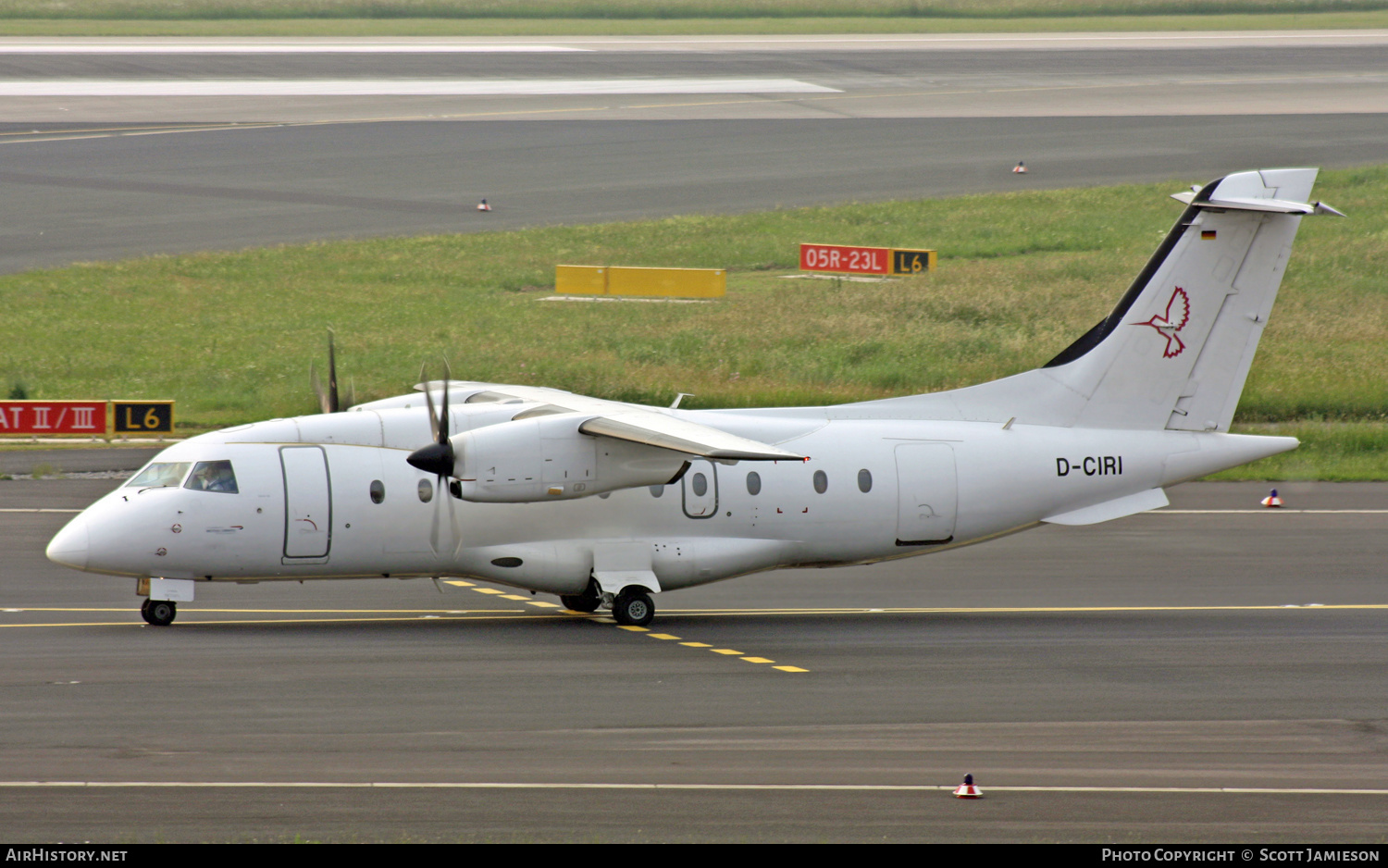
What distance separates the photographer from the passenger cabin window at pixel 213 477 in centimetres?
2005

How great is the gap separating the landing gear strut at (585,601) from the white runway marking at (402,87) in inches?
2154

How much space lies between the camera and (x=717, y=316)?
1807 inches

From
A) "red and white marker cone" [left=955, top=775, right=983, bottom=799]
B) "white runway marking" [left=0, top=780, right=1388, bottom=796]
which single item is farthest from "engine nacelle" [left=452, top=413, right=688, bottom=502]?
"red and white marker cone" [left=955, top=775, right=983, bottom=799]

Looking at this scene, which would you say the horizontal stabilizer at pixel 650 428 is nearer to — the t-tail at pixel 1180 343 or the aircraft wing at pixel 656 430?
the aircraft wing at pixel 656 430

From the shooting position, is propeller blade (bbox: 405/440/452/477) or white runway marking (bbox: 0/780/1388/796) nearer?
white runway marking (bbox: 0/780/1388/796)

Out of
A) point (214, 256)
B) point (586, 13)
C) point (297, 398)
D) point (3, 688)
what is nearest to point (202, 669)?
point (3, 688)

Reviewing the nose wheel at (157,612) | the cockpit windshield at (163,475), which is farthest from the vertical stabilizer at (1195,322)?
the nose wheel at (157,612)

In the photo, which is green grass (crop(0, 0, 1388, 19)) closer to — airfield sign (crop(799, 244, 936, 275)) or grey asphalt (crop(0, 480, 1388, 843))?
airfield sign (crop(799, 244, 936, 275))

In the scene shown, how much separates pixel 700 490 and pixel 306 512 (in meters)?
5.58

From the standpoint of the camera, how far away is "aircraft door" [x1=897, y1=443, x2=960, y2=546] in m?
21.9

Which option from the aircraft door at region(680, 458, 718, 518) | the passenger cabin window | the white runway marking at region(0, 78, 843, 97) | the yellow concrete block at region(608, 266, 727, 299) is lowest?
the aircraft door at region(680, 458, 718, 518)

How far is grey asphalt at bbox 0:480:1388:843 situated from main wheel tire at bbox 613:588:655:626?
0.24m

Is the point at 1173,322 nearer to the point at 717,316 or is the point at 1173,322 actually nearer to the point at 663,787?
the point at 663,787

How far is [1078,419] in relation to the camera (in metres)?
22.9
